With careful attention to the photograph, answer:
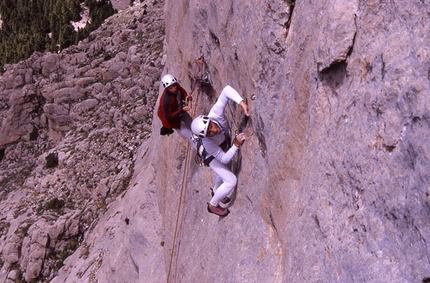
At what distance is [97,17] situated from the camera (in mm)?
52031

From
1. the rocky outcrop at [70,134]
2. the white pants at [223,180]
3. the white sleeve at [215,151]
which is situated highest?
the white sleeve at [215,151]

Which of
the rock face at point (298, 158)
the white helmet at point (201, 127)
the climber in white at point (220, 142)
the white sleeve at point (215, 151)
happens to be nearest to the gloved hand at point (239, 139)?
the climber in white at point (220, 142)

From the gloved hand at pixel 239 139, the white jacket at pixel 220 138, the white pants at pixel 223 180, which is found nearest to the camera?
the gloved hand at pixel 239 139

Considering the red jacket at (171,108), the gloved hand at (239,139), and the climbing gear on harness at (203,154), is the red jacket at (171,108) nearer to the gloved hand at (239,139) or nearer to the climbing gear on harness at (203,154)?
the climbing gear on harness at (203,154)

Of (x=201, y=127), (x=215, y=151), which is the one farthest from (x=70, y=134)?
(x=201, y=127)

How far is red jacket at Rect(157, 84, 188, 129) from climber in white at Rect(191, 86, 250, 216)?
1.34 metres

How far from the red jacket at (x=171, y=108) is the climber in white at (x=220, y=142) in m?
1.34

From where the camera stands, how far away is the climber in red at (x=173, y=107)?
341 inches

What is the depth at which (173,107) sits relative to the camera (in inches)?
351

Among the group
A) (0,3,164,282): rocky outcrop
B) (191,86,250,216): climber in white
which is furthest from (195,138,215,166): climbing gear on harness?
(0,3,164,282): rocky outcrop

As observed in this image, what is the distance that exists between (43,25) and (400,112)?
5912 centimetres

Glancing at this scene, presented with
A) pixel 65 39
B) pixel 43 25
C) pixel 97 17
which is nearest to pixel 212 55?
pixel 65 39

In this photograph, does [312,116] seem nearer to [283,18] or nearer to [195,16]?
[283,18]

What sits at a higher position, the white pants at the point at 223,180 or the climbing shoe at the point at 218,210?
the white pants at the point at 223,180
